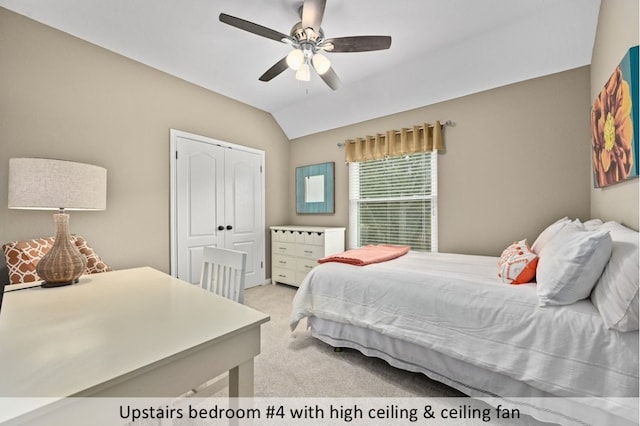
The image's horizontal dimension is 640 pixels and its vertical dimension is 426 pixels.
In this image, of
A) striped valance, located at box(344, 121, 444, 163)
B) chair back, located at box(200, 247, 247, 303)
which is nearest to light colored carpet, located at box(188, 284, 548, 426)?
chair back, located at box(200, 247, 247, 303)

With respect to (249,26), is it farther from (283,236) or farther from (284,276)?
(284,276)

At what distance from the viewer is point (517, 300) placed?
1468 mm

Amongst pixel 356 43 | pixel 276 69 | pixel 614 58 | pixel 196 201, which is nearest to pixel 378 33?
pixel 356 43

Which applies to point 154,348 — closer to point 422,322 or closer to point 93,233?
point 422,322

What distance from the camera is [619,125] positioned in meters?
1.48

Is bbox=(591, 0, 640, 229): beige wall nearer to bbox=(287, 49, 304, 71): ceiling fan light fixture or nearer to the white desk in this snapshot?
bbox=(287, 49, 304, 71): ceiling fan light fixture

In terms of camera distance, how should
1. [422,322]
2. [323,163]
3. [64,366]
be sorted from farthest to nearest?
[323,163], [422,322], [64,366]

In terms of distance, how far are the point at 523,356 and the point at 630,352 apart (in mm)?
389

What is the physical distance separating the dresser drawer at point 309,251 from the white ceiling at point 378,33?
2.07m

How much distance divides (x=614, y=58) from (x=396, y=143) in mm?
1992

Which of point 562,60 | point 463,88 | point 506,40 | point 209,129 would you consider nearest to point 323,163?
point 209,129

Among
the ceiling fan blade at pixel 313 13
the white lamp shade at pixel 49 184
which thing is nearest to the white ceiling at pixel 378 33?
the ceiling fan blade at pixel 313 13

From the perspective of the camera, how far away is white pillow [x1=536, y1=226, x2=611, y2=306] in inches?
48.9

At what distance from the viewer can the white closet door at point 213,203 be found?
3.24m
